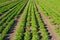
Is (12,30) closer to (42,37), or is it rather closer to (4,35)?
(4,35)

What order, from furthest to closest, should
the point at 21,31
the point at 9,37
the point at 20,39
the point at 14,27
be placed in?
the point at 14,27 → the point at 21,31 → the point at 9,37 → the point at 20,39

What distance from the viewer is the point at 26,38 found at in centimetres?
1972

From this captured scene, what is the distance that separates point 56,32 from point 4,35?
7237 mm

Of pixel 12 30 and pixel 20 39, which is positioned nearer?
pixel 20 39

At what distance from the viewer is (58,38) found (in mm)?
21562

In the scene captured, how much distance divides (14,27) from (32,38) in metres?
6.34

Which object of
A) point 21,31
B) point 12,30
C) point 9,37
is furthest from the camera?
point 12,30

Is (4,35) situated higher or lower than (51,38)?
higher

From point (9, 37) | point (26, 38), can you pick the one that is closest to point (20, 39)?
point (26, 38)

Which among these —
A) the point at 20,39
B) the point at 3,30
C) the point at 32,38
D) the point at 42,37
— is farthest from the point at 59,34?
the point at 3,30

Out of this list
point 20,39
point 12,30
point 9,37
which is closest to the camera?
point 20,39

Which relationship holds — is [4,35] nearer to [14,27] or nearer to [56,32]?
[14,27]

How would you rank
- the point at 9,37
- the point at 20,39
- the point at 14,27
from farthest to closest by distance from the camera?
the point at 14,27 → the point at 9,37 → the point at 20,39

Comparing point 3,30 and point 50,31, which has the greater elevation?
point 3,30
